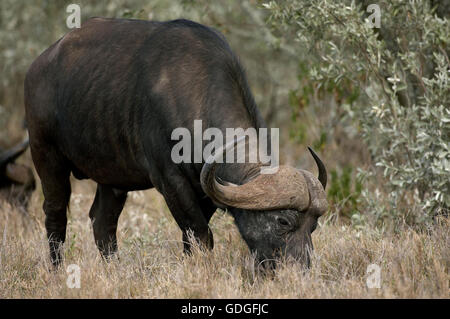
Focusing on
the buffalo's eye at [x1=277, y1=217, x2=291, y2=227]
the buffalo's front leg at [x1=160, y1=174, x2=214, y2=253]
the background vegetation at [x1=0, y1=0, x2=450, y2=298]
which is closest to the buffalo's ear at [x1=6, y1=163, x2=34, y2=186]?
the background vegetation at [x1=0, y1=0, x2=450, y2=298]

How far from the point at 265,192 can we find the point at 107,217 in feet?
7.64

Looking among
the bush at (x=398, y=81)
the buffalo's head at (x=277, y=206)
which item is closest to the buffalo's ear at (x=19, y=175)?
the bush at (x=398, y=81)

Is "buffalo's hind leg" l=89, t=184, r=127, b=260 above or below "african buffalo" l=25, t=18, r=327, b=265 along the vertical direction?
below

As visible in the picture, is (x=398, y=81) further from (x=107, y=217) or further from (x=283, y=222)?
(x=107, y=217)

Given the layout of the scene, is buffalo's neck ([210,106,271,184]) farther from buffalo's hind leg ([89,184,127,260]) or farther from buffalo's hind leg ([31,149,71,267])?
buffalo's hind leg ([31,149,71,267])

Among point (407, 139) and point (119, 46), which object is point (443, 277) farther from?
point (119, 46)

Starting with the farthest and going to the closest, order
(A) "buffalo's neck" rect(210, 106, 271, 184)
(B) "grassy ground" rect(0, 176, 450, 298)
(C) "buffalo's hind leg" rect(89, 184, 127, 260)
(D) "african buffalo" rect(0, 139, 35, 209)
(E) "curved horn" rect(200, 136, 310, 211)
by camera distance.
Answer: (D) "african buffalo" rect(0, 139, 35, 209), (C) "buffalo's hind leg" rect(89, 184, 127, 260), (A) "buffalo's neck" rect(210, 106, 271, 184), (E) "curved horn" rect(200, 136, 310, 211), (B) "grassy ground" rect(0, 176, 450, 298)

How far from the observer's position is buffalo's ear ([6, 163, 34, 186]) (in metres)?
9.23

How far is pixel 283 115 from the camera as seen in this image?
15.7m

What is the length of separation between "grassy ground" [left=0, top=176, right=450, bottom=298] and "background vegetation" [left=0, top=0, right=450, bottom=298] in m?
0.01

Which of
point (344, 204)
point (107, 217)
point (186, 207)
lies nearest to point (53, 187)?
point (107, 217)

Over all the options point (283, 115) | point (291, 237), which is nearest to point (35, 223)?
point (291, 237)

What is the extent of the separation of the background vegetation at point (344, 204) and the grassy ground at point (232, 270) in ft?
0.04
